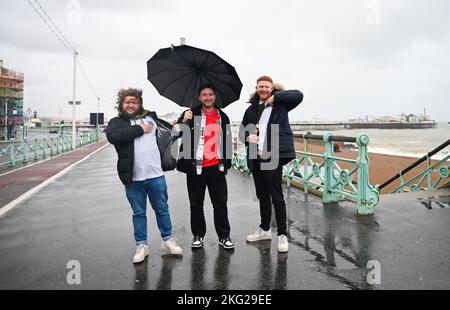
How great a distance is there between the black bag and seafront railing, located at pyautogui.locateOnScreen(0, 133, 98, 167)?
36.7 feet

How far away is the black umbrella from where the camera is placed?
324 cm

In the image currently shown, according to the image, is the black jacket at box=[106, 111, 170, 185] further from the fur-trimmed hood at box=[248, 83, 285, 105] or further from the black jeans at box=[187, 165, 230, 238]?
the fur-trimmed hood at box=[248, 83, 285, 105]

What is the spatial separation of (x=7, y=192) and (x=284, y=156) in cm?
683

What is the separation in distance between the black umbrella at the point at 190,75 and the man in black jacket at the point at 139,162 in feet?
1.13

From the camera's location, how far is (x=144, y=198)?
10.9 ft

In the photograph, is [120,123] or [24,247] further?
[24,247]

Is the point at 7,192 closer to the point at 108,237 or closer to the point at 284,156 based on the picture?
the point at 108,237

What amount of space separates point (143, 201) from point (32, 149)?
54.2 ft

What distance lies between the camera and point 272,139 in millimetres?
3514

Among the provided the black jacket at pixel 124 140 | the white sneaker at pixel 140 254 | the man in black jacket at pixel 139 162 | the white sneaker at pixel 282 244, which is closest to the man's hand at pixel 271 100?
the man in black jacket at pixel 139 162

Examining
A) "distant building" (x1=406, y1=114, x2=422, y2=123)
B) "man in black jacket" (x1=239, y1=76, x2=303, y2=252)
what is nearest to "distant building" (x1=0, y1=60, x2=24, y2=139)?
"man in black jacket" (x1=239, y1=76, x2=303, y2=252)

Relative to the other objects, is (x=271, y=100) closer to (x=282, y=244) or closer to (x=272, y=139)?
(x=272, y=139)

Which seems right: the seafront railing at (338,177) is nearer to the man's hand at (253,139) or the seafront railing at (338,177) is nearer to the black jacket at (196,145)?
the man's hand at (253,139)

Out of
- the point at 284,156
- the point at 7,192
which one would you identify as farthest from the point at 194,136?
the point at 7,192
